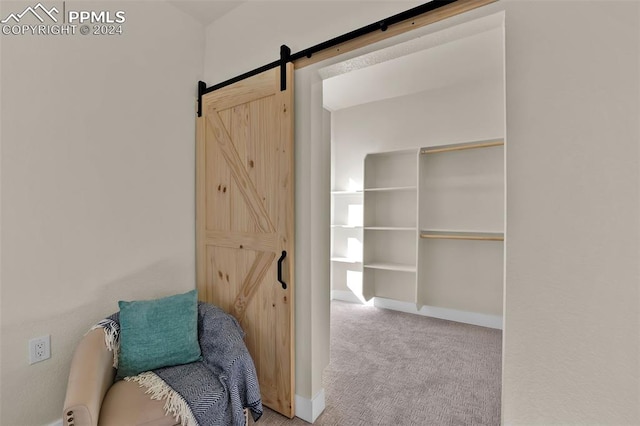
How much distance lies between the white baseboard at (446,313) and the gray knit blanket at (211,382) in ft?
8.88

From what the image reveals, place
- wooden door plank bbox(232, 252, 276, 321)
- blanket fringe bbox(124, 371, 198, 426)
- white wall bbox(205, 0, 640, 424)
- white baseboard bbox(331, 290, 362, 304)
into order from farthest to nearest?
1. white baseboard bbox(331, 290, 362, 304)
2. wooden door plank bbox(232, 252, 276, 321)
3. blanket fringe bbox(124, 371, 198, 426)
4. white wall bbox(205, 0, 640, 424)

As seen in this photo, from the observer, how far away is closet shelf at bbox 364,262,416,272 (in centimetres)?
354

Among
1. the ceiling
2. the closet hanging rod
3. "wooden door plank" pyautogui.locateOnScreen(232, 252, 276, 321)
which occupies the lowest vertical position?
"wooden door plank" pyautogui.locateOnScreen(232, 252, 276, 321)

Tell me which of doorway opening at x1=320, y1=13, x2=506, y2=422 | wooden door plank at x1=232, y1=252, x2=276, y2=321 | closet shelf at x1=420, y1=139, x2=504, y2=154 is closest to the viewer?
wooden door plank at x1=232, y1=252, x2=276, y2=321

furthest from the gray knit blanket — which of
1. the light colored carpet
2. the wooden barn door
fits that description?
the light colored carpet

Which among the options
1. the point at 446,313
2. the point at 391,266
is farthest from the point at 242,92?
the point at 446,313

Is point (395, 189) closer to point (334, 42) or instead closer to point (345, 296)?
point (345, 296)

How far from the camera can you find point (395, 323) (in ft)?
11.5

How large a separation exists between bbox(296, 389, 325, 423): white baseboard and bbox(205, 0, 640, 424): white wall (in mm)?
1074

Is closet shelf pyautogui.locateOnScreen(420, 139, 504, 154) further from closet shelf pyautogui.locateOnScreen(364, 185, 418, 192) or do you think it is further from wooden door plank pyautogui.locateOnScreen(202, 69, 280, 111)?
wooden door plank pyautogui.locateOnScreen(202, 69, 280, 111)

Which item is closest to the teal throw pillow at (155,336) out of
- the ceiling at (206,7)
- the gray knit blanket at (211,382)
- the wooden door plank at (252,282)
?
the gray knit blanket at (211,382)

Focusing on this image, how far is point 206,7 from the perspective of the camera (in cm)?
227

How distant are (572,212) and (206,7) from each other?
2.74 meters

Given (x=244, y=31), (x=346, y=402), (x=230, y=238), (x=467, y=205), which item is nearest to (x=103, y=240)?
(x=230, y=238)
